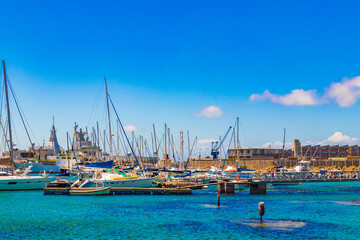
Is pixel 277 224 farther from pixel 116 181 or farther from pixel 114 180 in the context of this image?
pixel 114 180

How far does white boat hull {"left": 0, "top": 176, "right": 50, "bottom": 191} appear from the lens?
66312 mm

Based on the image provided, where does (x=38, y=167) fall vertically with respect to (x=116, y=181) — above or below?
below

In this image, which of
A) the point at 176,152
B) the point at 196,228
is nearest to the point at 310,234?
the point at 196,228

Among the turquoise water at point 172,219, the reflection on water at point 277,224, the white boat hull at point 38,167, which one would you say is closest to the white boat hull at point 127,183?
the turquoise water at point 172,219

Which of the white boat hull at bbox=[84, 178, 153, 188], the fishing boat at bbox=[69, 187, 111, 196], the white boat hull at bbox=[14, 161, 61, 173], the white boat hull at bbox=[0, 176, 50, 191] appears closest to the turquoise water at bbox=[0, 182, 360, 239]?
the fishing boat at bbox=[69, 187, 111, 196]

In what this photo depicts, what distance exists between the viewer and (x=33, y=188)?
68.9m

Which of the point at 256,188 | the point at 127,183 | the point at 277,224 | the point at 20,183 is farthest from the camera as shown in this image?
the point at 20,183

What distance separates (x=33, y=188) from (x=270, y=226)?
4743 cm

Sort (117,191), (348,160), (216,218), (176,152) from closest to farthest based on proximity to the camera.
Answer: (216,218) < (117,191) < (176,152) < (348,160)

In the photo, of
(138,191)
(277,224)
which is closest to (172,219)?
(277,224)

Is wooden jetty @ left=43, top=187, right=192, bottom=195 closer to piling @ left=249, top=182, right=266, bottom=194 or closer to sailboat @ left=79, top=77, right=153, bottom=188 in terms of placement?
sailboat @ left=79, top=77, right=153, bottom=188

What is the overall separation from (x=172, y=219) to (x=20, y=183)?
38.6m

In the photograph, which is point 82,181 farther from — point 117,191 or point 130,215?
point 130,215

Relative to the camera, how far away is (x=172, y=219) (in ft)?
124
